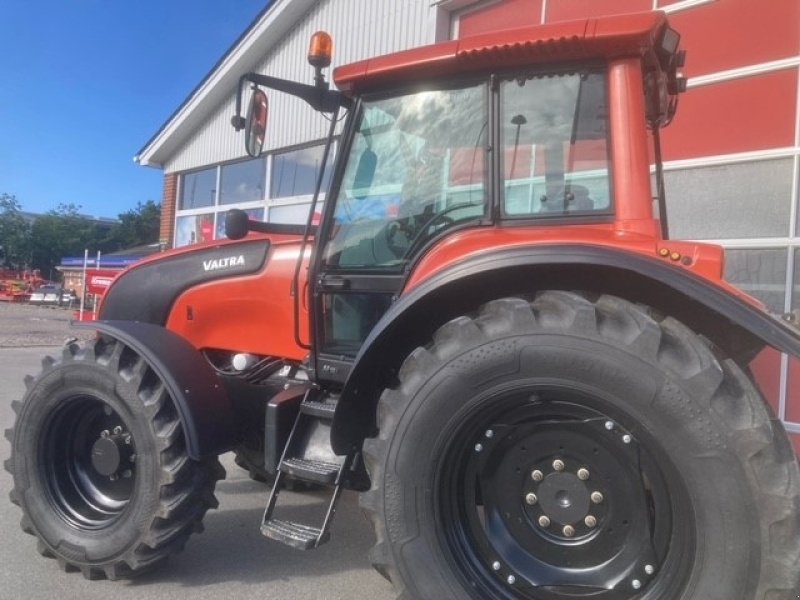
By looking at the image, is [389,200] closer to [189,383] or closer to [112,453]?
[189,383]

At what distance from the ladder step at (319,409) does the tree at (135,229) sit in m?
68.9

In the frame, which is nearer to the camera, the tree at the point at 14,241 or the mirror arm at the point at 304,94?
the mirror arm at the point at 304,94

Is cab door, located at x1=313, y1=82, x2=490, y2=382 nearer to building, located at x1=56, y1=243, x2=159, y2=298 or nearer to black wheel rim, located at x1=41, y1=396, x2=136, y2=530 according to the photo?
black wheel rim, located at x1=41, y1=396, x2=136, y2=530

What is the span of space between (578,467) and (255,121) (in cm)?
187

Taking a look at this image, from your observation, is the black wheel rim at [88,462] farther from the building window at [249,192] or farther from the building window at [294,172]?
the building window at [294,172]

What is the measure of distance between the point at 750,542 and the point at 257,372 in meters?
2.39

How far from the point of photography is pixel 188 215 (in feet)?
50.8

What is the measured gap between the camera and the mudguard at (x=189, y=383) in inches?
121

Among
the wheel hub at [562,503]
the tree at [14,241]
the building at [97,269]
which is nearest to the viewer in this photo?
the wheel hub at [562,503]

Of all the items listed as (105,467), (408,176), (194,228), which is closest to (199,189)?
(194,228)

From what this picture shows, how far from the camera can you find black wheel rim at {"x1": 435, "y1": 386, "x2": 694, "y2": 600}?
2172 millimetres

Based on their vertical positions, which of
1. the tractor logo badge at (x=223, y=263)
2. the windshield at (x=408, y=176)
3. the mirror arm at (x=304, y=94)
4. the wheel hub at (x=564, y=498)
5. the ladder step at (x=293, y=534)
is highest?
the mirror arm at (x=304, y=94)

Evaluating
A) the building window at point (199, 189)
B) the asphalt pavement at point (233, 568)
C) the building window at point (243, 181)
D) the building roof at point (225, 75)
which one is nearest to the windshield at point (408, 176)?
the asphalt pavement at point (233, 568)

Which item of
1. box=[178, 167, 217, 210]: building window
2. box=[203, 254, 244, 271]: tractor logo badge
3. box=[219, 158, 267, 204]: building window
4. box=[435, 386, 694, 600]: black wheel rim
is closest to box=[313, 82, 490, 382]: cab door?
box=[203, 254, 244, 271]: tractor logo badge
